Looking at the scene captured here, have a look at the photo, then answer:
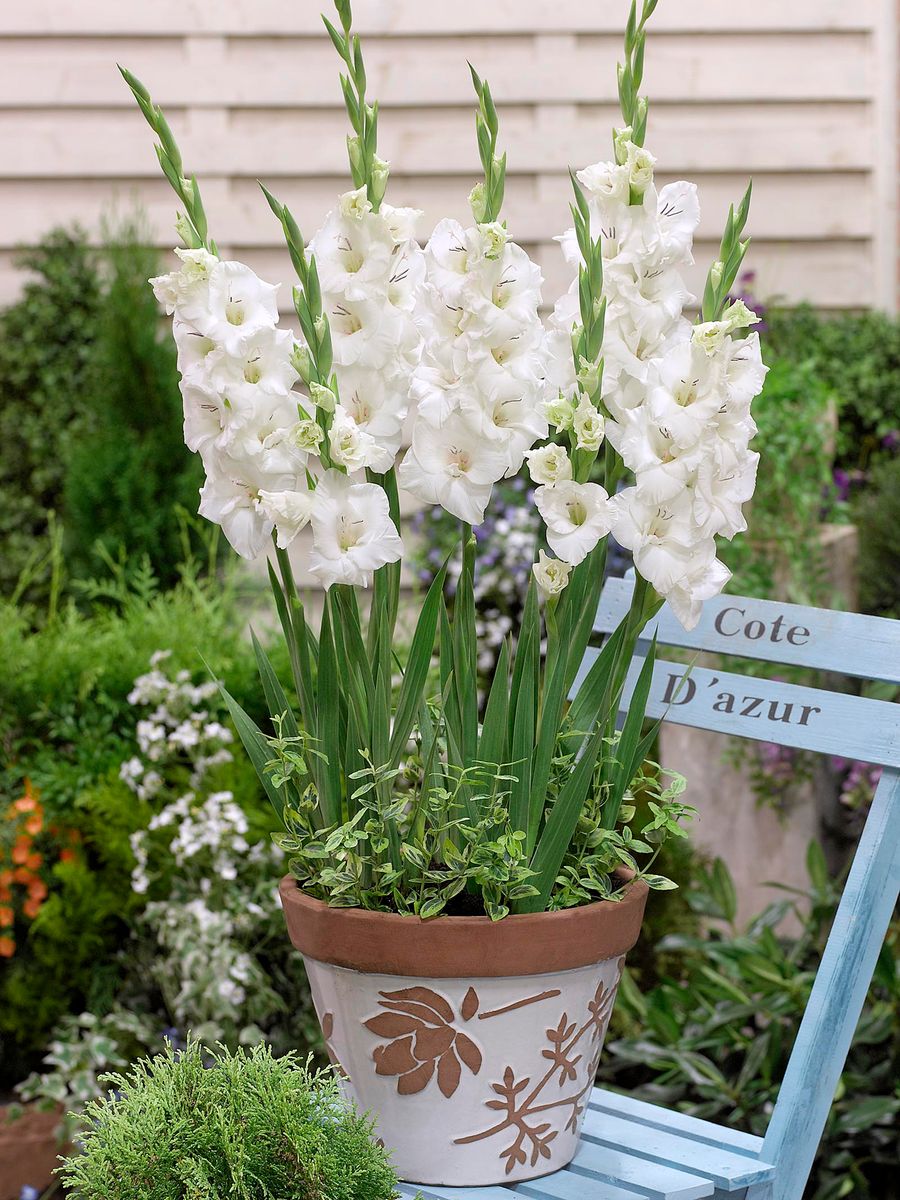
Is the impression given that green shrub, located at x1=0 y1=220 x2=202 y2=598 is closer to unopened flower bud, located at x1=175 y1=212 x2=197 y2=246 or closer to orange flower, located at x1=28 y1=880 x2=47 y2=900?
orange flower, located at x1=28 y1=880 x2=47 y2=900

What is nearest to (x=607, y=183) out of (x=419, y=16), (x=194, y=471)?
(x=194, y=471)

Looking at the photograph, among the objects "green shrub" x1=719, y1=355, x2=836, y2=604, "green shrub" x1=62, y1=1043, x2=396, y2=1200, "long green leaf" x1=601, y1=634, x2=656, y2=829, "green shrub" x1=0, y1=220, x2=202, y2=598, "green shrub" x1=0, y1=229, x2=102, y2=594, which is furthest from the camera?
"green shrub" x1=0, y1=229, x2=102, y2=594

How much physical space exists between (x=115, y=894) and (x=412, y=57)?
277 centimetres

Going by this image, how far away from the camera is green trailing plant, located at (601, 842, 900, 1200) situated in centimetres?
211

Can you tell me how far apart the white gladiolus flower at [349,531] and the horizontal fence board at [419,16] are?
3384mm

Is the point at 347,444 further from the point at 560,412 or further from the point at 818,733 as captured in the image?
the point at 818,733

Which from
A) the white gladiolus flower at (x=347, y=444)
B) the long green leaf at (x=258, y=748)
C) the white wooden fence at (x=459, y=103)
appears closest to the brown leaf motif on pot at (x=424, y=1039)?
the long green leaf at (x=258, y=748)

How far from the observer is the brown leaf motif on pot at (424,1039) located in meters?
1.11

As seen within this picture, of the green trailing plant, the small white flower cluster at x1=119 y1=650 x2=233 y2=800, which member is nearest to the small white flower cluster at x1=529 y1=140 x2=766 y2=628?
the green trailing plant

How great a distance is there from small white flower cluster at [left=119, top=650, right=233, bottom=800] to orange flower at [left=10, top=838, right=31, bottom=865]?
0.73 ft

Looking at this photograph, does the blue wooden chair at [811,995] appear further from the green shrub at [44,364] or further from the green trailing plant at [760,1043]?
the green shrub at [44,364]

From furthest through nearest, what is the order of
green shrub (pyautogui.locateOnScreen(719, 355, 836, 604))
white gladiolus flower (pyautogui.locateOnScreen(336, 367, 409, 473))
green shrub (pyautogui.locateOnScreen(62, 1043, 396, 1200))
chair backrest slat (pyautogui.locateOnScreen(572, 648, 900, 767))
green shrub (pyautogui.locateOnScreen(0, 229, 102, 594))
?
green shrub (pyautogui.locateOnScreen(0, 229, 102, 594))
green shrub (pyautogui.locateOnScreen(719, 355, 836, 604))
chair backrest slat (pyautogui.locateOnScreen(572, 648, 900, 767))
white gladiolus flower (pyautogui.locateOnScreen(336, 367, 409, 473))
green shrub (pyautogui.locateOnScreen(62, 1043, 396, 1200))

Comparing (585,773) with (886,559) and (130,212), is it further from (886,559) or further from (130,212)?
(130,212)

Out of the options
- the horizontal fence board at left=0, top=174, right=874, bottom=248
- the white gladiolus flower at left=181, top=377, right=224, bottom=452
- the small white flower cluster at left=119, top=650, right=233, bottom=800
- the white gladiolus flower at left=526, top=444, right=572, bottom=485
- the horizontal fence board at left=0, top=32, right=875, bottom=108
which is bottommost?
the small white flower cluster at left=119, top=650, right=233, bottom=800
